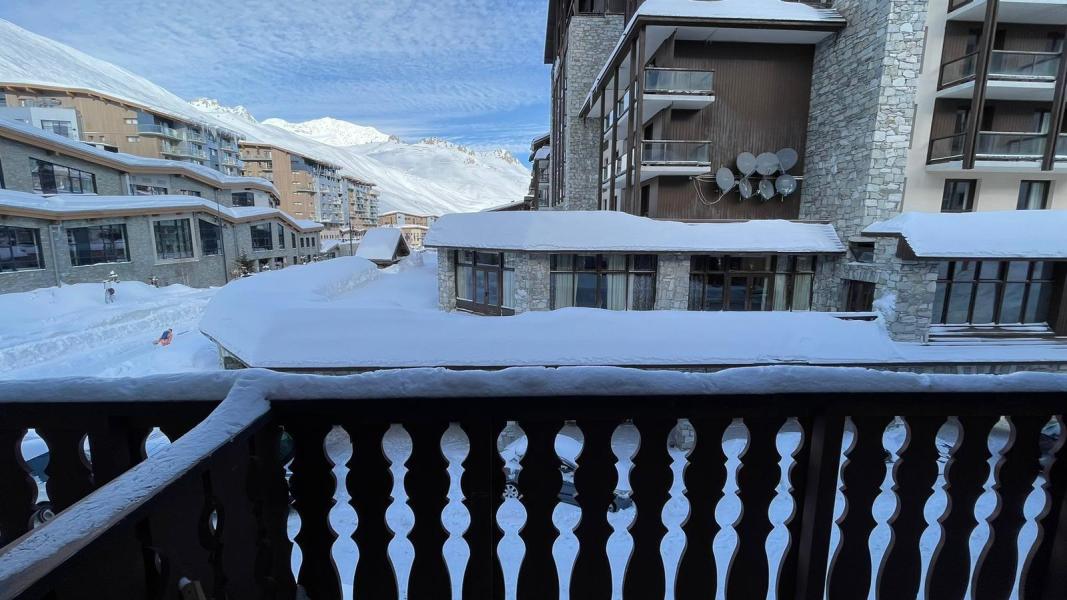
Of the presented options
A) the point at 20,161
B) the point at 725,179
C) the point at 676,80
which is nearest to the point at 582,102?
the point at 676,80

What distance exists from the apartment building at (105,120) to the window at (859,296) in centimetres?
5399

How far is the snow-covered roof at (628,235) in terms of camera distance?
12.5m

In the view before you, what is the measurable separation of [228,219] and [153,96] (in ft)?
449

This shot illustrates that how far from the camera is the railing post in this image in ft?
5.53

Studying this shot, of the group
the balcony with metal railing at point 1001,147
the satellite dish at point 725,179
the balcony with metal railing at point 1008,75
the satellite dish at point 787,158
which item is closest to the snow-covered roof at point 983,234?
the balcony with metal railing at point 1001,147

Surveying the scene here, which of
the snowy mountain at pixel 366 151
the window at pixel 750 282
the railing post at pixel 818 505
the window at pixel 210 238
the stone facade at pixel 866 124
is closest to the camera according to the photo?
the railing post at pixel 818 505

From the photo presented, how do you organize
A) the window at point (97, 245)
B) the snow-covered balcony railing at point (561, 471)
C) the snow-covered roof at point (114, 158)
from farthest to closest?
the window at point (97, 245) < the snow-covered roof at point (114, 158) < the snow-covered balcony railing at point (561, 471)

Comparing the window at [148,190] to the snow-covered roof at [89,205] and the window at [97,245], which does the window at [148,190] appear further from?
the window at [97,245]

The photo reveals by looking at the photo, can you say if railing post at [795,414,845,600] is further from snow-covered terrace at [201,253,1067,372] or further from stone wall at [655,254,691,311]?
stone wall at [655,254,691,311]

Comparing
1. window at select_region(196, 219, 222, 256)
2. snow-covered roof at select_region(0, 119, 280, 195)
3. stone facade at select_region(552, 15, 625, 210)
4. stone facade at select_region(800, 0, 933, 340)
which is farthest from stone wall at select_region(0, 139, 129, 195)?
stone facade at select_region(800, 0, 933, 340)

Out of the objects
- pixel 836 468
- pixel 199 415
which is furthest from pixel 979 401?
pixel 199 415

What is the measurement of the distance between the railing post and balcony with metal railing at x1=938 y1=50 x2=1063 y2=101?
17255 mm

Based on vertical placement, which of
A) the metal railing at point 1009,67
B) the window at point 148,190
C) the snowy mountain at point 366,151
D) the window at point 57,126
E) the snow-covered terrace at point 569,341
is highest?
the snowy mountain at point 366,151

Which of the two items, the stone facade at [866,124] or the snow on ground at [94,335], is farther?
the snow on ground at [94,335]
